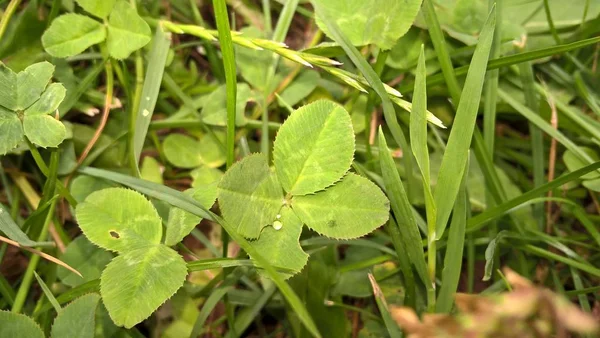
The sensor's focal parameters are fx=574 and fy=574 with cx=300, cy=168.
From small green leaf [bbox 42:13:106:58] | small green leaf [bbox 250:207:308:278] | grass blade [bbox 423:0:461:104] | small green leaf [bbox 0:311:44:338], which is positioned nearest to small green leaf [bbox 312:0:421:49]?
grass blade [bbox 423:0:461:104]

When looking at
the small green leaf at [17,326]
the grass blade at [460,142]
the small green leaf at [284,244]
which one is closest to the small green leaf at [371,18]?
the grass blade at [460,142]

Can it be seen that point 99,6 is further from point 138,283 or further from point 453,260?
point 453,260

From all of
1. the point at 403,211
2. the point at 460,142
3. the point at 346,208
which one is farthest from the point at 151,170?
the point at 460,142

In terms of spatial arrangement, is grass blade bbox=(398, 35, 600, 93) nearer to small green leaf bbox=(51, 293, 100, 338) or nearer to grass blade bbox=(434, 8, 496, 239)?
grass blade bbox=(434, 8, 496, 239)

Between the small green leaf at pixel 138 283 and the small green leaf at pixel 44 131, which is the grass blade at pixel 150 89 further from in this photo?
the small green leaf at pixel 138 283

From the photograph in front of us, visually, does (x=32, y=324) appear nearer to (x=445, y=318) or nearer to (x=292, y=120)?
(x=292, y=120)

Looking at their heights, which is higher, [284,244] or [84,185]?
[284,244]
